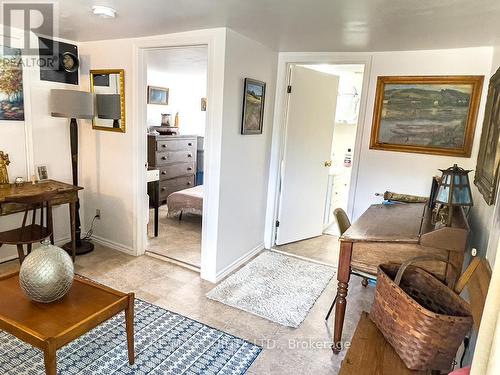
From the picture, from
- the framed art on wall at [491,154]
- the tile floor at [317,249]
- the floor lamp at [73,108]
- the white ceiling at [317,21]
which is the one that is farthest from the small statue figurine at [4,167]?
the framed art on wall at [491,154]

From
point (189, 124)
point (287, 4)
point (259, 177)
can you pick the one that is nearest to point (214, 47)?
point (287, 4)

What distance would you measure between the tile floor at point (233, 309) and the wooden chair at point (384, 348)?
589 millimetres

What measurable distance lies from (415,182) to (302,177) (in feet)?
4.07

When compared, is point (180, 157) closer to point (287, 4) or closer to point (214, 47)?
point (214, 47)

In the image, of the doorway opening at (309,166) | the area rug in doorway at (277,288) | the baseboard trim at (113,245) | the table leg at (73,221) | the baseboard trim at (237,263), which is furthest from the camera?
the doorway opening at (309,166)

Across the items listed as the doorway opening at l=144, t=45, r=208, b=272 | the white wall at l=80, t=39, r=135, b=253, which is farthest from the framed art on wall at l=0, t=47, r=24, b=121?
the doorway opening at l=144, t=45, r=208, b=272

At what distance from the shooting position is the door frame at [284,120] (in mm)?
3141

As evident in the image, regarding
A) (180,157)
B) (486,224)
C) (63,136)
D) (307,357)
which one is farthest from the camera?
(180,157)

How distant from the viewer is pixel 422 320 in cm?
130

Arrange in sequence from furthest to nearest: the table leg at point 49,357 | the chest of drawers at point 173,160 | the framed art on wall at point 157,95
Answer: the framed art on wall at point 157,95 < the chest of drawers at point 173,160 < the table leg at point 49,357

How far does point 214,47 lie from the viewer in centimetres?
256

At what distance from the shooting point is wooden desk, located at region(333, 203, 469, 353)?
5.65ft

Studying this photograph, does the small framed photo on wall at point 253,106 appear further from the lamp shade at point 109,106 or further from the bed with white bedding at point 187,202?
the bed with white bedding at point 187,202

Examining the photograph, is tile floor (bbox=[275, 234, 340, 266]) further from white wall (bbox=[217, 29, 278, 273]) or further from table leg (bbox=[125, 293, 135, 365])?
table leg (bbox=[125, 293, 135, 365])
